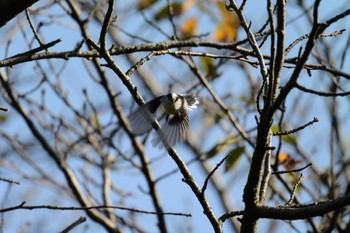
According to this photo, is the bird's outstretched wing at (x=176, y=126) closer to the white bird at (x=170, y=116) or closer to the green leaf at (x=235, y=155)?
the white bird at (x=170, y=116)

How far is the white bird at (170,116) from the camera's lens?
2.61 metres

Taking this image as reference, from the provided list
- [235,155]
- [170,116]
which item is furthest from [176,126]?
[235,155]

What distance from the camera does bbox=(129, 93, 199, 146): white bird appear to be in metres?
2.61

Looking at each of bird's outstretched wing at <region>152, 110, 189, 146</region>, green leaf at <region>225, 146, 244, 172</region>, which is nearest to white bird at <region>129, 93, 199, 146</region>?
bird's outstretched wing at <region>152, 110, 189, 146</region>

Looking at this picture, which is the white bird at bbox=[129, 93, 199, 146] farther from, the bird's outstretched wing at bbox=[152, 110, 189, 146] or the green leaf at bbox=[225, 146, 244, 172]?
the green leaf at bbox=[225, 146, 244, 172]

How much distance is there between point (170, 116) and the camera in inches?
116

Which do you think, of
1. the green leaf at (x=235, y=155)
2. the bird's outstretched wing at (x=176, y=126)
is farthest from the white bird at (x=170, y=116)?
the green leaf at (x=235, y=155)

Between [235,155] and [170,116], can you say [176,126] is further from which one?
[235,155]

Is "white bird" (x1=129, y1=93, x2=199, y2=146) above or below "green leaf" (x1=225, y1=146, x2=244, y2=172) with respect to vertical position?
below

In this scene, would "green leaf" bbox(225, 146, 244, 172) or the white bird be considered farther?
"green leaf" bbox(225, 146, 244, 172)

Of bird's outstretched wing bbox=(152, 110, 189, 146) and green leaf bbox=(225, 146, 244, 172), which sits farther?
green leaf bbox=(225, 146, 244, 172)

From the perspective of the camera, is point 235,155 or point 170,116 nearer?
point 170,116

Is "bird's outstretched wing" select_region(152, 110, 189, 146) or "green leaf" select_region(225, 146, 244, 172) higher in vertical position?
"green leaf" select_region(225, 146, 244, 172)

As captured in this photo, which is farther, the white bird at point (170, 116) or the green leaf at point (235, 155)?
the green leaf at point (235, 155)
